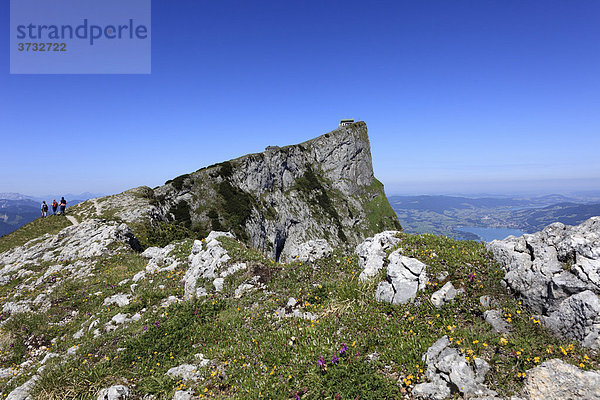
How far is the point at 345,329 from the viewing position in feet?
30.9

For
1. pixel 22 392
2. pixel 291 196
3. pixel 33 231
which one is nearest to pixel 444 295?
pixel 22 392

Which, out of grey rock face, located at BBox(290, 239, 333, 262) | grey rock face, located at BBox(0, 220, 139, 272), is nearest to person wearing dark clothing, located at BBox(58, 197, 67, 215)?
grey rock face, located at BBox(0, 220, 139, 272)

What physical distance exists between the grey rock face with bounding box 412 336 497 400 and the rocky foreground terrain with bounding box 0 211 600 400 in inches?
1.1

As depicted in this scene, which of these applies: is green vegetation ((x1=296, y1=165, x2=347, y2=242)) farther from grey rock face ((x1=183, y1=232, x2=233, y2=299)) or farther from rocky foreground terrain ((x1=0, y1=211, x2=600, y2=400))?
rocky foreground terrain ((x1=0, y1=211, x2=600, y2=400))

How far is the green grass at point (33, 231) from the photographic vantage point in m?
36.7

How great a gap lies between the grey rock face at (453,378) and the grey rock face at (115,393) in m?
8.90

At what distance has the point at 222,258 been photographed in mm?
16062

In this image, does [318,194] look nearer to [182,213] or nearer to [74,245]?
[182,213]

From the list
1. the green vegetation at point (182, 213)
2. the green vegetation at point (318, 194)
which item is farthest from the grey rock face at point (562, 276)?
the green vegetation at point (318, 194)

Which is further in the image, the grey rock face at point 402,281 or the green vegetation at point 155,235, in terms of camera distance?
the green vegetation at point 155,235

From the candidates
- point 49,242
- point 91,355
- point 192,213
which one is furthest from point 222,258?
point 192,213

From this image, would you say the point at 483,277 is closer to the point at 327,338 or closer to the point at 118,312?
the point at 327,338

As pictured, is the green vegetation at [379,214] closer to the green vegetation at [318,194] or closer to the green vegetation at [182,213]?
the green vegetation at [318,194]

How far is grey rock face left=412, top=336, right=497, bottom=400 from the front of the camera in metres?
6.51
